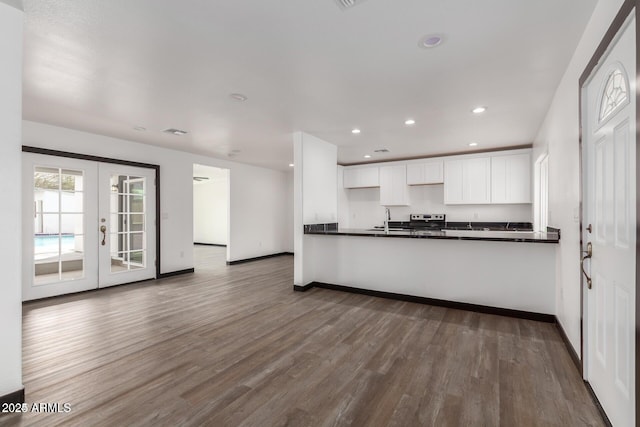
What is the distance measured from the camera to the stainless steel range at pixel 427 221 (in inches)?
261

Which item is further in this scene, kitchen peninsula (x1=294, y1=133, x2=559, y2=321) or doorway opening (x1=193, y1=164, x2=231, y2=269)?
doorway opening (x1=193, y1=164, x2=231, y2=269)

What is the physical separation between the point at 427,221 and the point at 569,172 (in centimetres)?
430

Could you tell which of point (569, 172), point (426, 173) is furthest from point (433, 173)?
point (569, 172)

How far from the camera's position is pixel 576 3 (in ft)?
5.86

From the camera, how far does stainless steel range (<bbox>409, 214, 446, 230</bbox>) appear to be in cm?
662

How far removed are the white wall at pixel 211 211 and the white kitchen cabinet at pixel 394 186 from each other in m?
6.61

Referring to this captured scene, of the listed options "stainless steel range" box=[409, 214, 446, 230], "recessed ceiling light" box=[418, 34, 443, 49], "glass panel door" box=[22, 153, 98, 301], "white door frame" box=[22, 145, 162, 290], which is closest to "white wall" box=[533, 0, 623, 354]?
"recessed ceiling light" box=[418, 34, 443, 49]

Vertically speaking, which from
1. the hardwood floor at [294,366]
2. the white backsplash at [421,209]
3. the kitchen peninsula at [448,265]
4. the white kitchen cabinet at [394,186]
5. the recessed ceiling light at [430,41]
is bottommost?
the hardwood floor at [294,366]

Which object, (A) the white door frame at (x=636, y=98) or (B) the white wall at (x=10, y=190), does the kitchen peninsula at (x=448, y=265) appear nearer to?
(A) the white door frame at (x=636, y=98)

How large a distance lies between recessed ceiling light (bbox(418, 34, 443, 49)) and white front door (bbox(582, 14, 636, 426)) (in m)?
0.97

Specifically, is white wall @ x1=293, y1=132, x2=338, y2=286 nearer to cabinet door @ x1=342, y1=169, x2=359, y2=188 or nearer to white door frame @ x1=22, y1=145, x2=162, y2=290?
cabinet door @ x1=342, y1=169, x2=359, y2=188

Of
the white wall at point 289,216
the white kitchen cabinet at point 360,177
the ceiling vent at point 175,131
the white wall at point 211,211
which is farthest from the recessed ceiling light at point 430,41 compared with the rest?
the white wall at point 211,211

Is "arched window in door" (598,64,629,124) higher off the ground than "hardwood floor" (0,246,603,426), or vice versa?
"arched window in door" (598,64,629,124)

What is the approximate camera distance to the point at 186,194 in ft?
20.1
